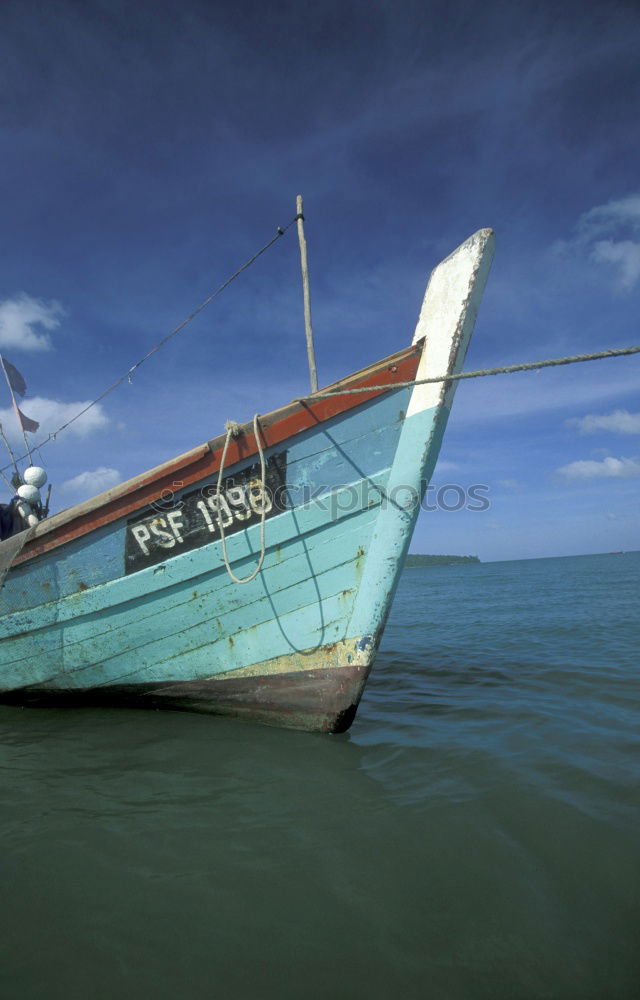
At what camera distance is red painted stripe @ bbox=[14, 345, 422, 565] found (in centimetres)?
352

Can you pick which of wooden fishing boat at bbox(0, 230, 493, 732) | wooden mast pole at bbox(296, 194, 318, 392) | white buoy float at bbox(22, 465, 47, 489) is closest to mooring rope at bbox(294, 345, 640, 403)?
wooden fishing boat at bbox(0, 230, 493, 732)

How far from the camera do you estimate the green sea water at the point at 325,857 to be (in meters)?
1.65

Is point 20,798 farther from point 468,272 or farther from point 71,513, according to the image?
point 468,272

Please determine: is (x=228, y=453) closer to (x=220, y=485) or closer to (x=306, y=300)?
(x=220, y=485)

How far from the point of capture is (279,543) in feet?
12.0

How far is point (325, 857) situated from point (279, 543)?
196 centimetres

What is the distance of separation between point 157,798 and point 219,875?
0.89m

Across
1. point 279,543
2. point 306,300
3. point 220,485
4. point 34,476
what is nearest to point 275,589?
point 279,543

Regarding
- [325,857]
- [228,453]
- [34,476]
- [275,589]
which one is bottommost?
[325,857]

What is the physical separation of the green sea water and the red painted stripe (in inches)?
67.2

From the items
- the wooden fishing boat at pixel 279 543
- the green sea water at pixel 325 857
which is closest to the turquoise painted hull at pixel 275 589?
the wooden fishing boat at pixel 279 543

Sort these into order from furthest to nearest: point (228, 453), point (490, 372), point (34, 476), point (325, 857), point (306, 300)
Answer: point (34, 476) < point (306, 300) < point (228, 453) < point (490, 372) < point (325, 857)

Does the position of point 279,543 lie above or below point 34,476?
below

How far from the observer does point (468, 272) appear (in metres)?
3.43
